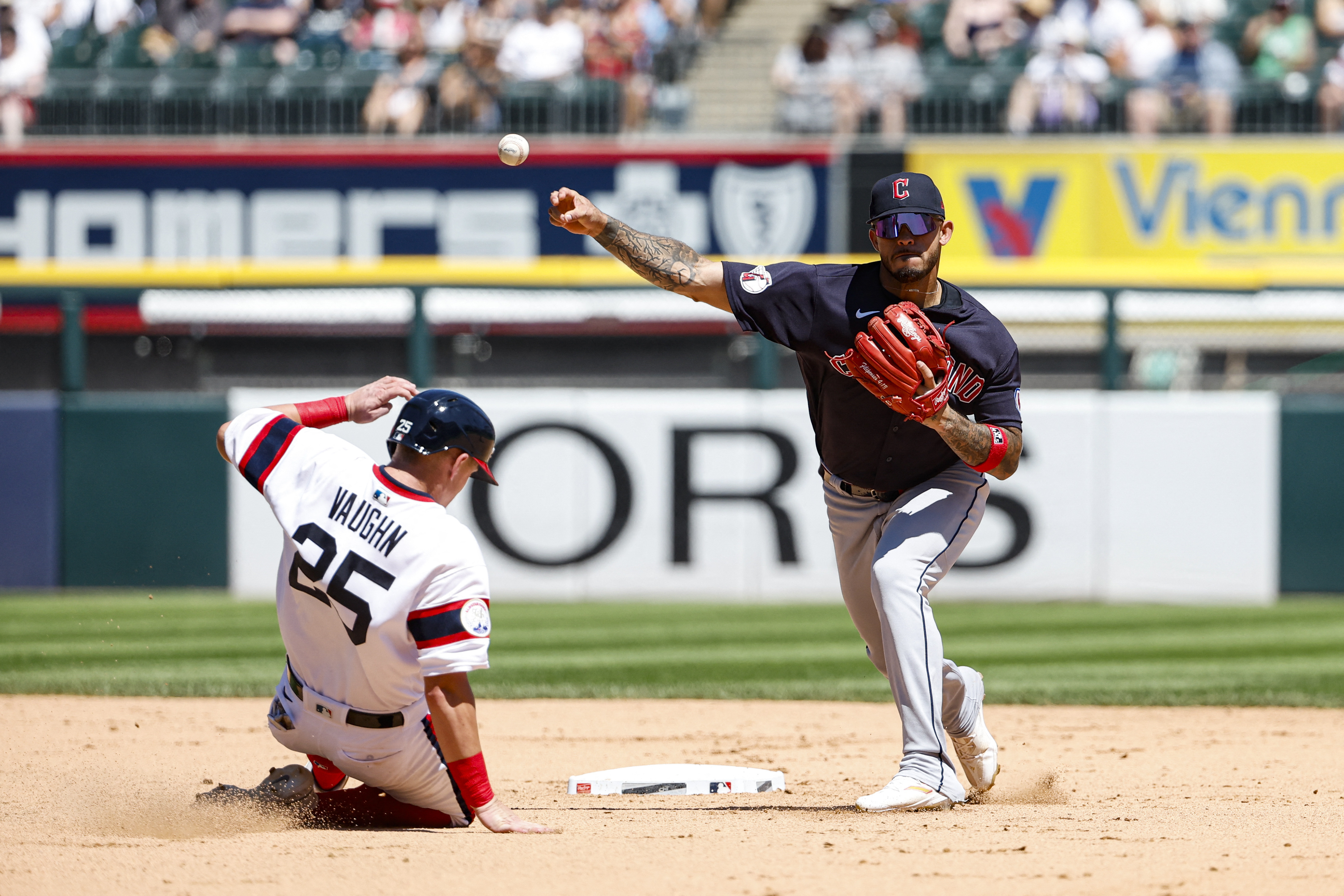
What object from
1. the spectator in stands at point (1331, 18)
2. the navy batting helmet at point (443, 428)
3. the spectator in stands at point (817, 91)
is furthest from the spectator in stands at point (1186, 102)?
the navy batting helmet at point (443, 428)

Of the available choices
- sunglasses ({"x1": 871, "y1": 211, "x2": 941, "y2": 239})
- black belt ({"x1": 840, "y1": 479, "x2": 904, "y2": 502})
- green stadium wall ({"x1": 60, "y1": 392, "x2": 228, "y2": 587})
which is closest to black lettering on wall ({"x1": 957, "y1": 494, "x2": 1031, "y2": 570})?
green stadium wall ({"x1": 60, "y1": 392, "x2": 228, "y2": 587})

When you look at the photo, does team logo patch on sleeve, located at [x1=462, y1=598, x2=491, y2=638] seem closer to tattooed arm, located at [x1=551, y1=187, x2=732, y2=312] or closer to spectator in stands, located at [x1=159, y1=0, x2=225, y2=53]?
tattooed arm, located at [x1=551, y1=187, x2=732, y2=312]

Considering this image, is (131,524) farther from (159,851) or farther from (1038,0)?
(1038,0)

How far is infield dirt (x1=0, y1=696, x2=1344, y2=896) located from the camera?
3.53 meters

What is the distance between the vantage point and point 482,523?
10.2 m

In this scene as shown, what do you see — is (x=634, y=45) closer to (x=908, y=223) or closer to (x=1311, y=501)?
(x=1311, y=501)

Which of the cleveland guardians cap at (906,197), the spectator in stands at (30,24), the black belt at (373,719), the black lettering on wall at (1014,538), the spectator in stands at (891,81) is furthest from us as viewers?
the spectator in stands at (30,24)

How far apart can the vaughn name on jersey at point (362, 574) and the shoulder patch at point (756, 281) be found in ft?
3.75

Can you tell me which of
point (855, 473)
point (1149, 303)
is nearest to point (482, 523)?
point (1149, 303)

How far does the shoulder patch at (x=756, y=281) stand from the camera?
14.8 ft

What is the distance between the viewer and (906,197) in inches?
171

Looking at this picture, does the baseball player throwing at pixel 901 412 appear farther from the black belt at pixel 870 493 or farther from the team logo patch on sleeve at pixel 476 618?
the team logo patch on sleeve at pixel 476 618

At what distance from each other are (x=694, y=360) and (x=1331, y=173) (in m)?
5.63

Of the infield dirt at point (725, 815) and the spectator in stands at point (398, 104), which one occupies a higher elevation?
the spectator in stands at point (398, 104)
